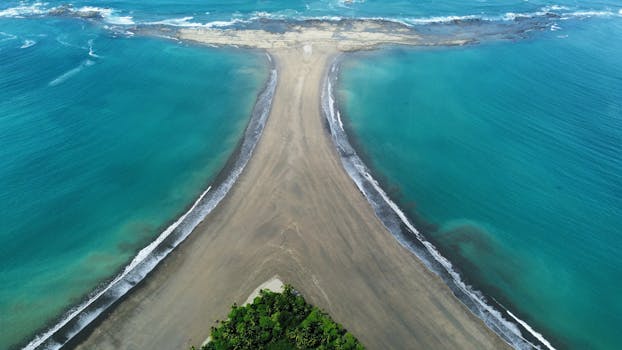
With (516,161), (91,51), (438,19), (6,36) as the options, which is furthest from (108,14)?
(516,161)

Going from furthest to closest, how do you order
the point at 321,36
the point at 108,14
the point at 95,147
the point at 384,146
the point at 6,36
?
1. the point at 108,14
2. the point at 321,36
3. the point at 6,36
4. the point at 384,146
5. the point at 95,147

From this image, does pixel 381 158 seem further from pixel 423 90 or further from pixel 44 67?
pixel 44 67

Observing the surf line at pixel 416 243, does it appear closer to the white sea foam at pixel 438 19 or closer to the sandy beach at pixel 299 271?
the sandy beach at pixel 299 271

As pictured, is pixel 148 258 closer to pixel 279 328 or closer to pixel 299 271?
pixel 299 271

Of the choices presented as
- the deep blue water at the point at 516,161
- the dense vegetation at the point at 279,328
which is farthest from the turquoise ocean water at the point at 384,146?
the dense vegetation at the point at 279,328

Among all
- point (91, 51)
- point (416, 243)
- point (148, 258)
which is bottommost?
point (148, 258)

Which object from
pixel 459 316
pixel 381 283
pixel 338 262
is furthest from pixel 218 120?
pixel 459 316
